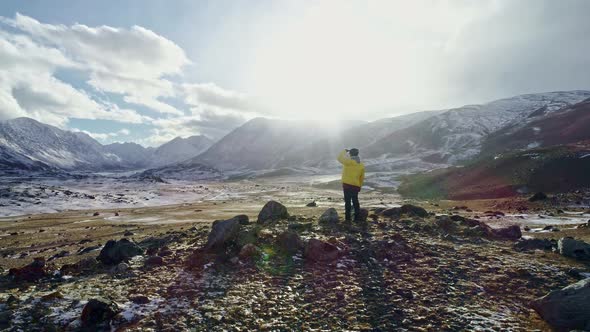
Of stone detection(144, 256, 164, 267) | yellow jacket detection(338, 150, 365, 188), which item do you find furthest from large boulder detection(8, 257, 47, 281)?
yellow jacket detection(338, 150, 365, 188)

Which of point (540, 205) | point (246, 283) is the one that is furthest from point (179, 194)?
point (246, 283)

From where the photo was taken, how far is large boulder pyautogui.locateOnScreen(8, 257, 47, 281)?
9.45 metres

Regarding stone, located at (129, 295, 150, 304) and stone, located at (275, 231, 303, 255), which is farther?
stone, located at (275, 231, 303, 255)

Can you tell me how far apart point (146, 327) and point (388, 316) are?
Result: 5.17 metres

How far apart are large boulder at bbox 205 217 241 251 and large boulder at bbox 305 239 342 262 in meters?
2.93

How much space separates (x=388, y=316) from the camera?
24.1 feet

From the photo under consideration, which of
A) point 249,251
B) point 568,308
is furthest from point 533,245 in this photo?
point 249,251

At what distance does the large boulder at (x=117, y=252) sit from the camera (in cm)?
1109

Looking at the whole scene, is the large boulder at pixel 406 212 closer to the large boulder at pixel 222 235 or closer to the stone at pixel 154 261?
the large boulder at pixel 222 235

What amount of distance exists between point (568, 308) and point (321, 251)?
6.28 m

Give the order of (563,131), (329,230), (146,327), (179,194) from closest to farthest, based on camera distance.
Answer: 1. (146,327)
2. (329,230)
3. (179,194)
4. (563,131)

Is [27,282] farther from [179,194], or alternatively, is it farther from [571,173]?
[179,194]

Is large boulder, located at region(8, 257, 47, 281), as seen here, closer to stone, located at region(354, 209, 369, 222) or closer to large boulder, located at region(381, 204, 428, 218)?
stone, located at region(354, 209, 369, 222)

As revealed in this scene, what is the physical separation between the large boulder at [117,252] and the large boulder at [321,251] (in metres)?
6.18
